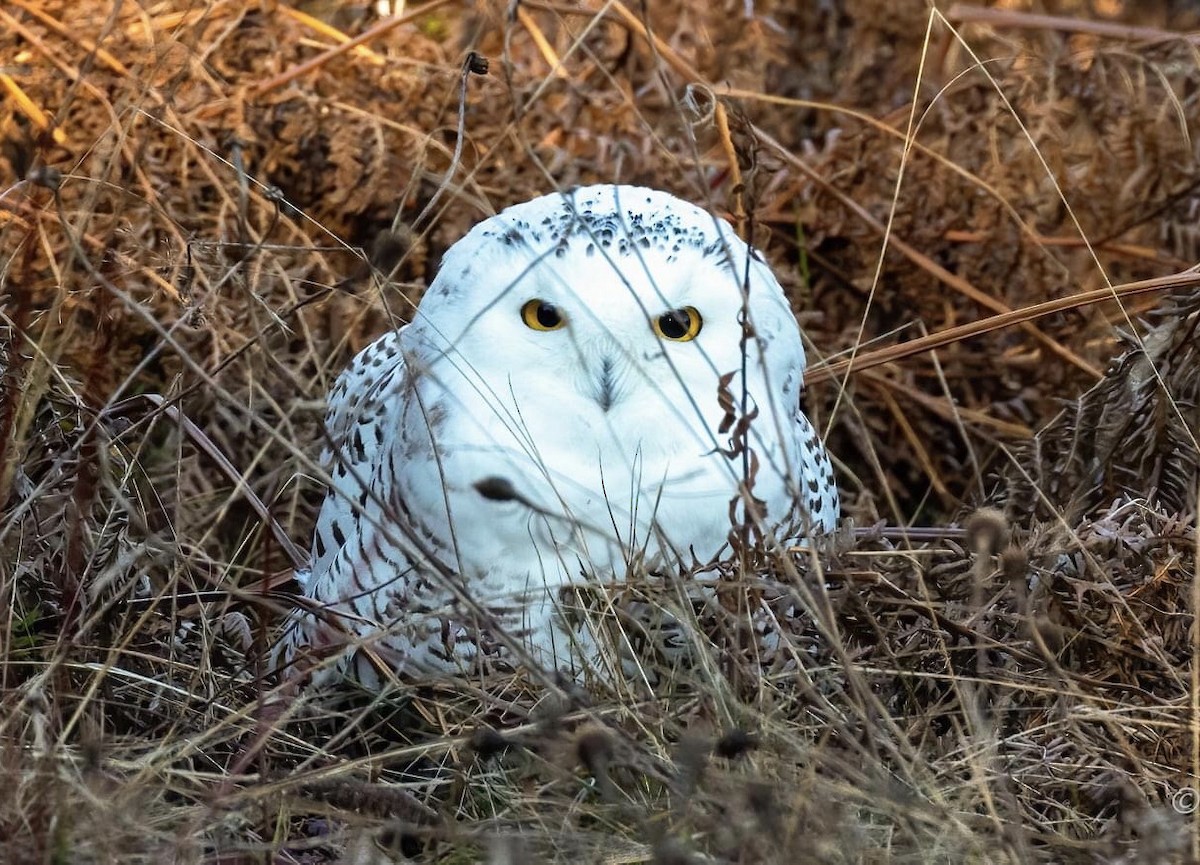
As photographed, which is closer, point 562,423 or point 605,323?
point 605,323

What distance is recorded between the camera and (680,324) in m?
2.72

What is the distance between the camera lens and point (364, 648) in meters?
2.60

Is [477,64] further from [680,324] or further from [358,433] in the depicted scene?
[358,433]

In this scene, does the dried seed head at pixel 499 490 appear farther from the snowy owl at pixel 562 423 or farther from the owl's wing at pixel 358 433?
the owl's wing at pixel 358 433

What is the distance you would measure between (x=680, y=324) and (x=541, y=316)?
245 millimetres

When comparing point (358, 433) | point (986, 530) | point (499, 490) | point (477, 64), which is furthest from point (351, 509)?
point (986, 530)

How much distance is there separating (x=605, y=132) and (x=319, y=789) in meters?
2.62

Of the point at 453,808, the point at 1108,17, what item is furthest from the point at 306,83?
the point at 1108,17

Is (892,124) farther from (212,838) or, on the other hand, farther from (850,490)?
(212,838)

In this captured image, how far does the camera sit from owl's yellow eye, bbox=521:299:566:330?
274 cm

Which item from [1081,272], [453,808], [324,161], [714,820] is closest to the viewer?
[714,820]

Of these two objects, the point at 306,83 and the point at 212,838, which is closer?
the point at 212,838

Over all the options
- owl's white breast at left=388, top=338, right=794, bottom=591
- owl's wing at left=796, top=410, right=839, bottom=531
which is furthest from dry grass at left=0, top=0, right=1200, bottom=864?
owl's white breast at left=388, top=338, right=794, bottom=591

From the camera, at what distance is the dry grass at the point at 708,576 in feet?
7.06
